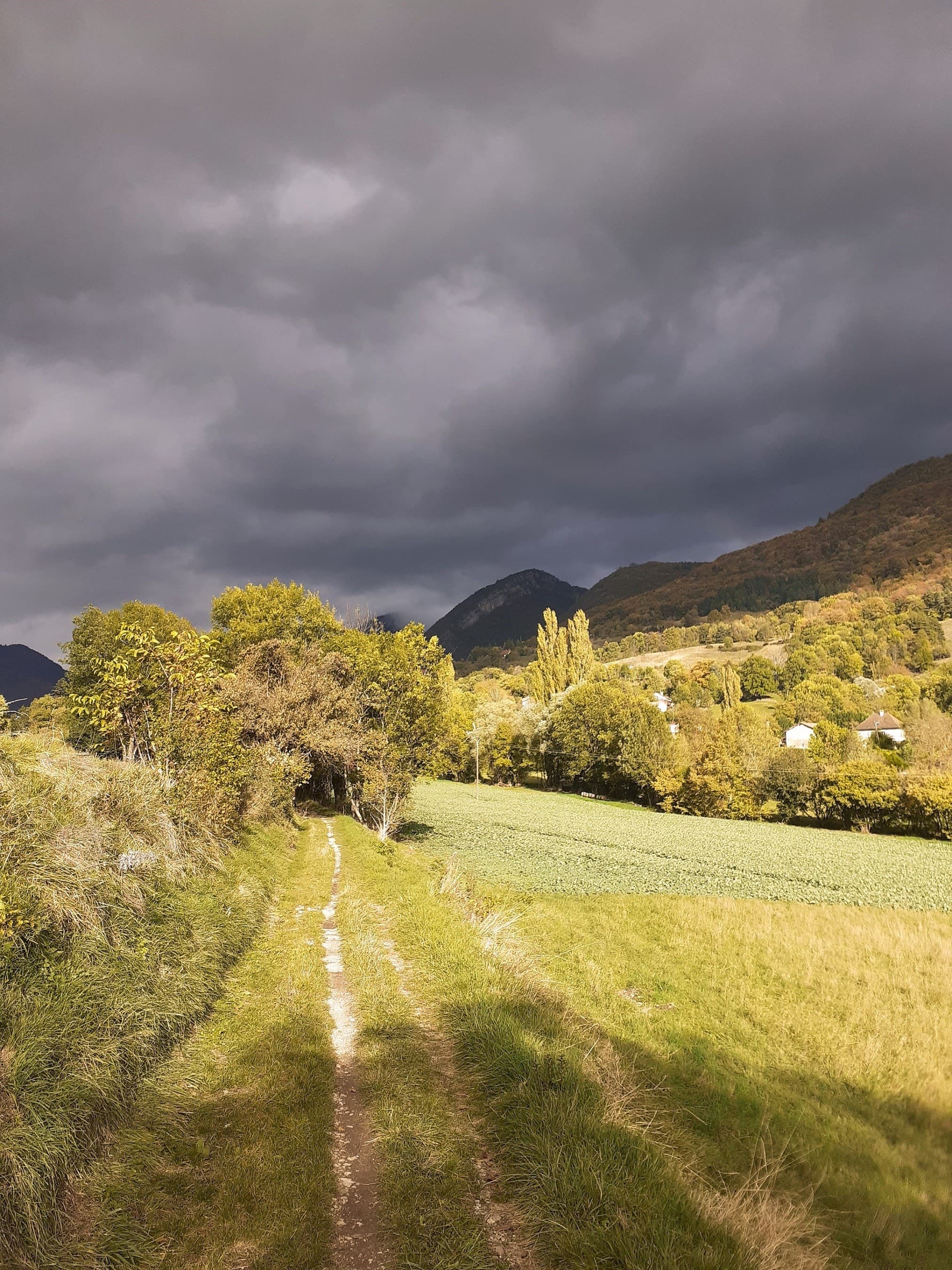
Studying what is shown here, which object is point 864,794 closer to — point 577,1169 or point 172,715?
point 172,715

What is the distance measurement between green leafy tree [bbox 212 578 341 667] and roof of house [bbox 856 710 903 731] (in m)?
94.2

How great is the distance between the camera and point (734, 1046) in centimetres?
1184

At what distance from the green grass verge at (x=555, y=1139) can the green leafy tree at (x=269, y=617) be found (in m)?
34.8

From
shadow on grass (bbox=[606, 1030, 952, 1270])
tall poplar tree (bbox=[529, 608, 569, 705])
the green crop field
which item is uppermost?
tall poplar tree (bbox=[529, 608, 569, 705])

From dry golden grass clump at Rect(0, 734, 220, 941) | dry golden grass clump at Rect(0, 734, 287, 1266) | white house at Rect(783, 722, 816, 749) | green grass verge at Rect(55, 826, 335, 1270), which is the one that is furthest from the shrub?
white house at Rect(783, 722, 816, 749)

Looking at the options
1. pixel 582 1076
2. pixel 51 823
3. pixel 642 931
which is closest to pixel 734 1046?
pixel 582 1076

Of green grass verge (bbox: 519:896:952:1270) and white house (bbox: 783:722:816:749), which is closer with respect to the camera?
green grass verge (bbox: 519:896:952:1270)

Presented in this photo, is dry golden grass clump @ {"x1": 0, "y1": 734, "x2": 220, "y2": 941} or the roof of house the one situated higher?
dry golden grass clump @ {"x1": 0, "y1": 734, "x2": 220, "y2": 941}

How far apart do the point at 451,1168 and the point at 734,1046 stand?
27.3ft

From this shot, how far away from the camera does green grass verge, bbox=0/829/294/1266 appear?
5031 mm

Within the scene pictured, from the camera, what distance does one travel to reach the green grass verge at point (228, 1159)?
16.4 ft

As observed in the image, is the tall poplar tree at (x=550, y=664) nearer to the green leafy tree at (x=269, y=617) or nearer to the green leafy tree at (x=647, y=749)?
the green leafy tree at (x=647, y=749)

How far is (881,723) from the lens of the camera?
103062 mm

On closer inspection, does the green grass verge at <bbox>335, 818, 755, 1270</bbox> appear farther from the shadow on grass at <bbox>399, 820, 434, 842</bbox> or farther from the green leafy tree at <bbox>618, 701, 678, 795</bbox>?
the green leafy tree at <bbox>618, 701, 678, 795</bbox>
